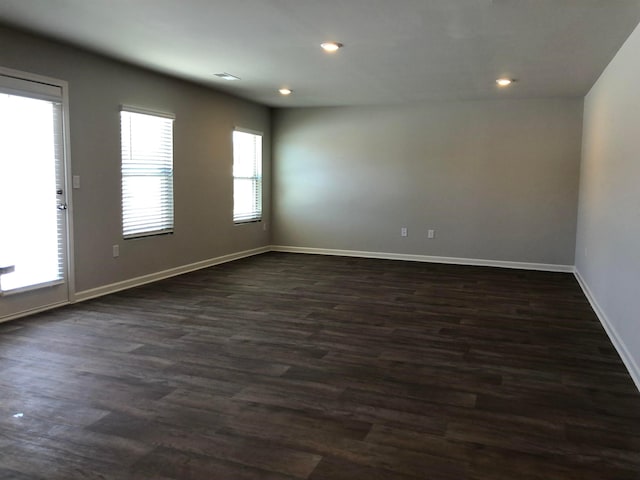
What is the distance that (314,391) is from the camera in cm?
285

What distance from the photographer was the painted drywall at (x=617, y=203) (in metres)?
3.31

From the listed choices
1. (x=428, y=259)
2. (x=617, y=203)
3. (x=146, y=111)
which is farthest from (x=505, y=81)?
(x=146, y=111)

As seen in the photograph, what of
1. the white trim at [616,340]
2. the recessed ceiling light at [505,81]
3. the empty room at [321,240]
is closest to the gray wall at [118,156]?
the empty room at [321,240]

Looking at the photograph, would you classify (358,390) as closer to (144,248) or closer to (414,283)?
(414,283)

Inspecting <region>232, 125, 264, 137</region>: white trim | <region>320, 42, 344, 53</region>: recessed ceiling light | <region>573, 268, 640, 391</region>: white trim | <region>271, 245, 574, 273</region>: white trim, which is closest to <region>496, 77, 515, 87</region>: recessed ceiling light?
<region>320, 42, 344, 53</region>: recessed ceiling light

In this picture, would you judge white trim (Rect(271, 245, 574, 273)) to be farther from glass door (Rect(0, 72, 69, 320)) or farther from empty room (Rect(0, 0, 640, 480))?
glass door (Rect(0, 72, 69, 320))

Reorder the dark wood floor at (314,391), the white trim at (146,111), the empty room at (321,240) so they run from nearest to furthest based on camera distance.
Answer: the dark wood floor at (314,391) → the empty room at (321,240) → the white trim at (146,111)

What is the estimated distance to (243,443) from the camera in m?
2.28

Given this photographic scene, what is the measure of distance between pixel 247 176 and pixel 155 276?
8.25ft

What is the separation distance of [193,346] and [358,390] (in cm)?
133

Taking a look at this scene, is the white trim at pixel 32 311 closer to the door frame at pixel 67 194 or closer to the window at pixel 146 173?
the door frame at pixel 67 194

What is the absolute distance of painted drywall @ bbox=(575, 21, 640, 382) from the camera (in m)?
3.31

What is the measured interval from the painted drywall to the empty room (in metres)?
0.04

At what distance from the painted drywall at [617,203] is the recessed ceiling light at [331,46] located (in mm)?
2217
